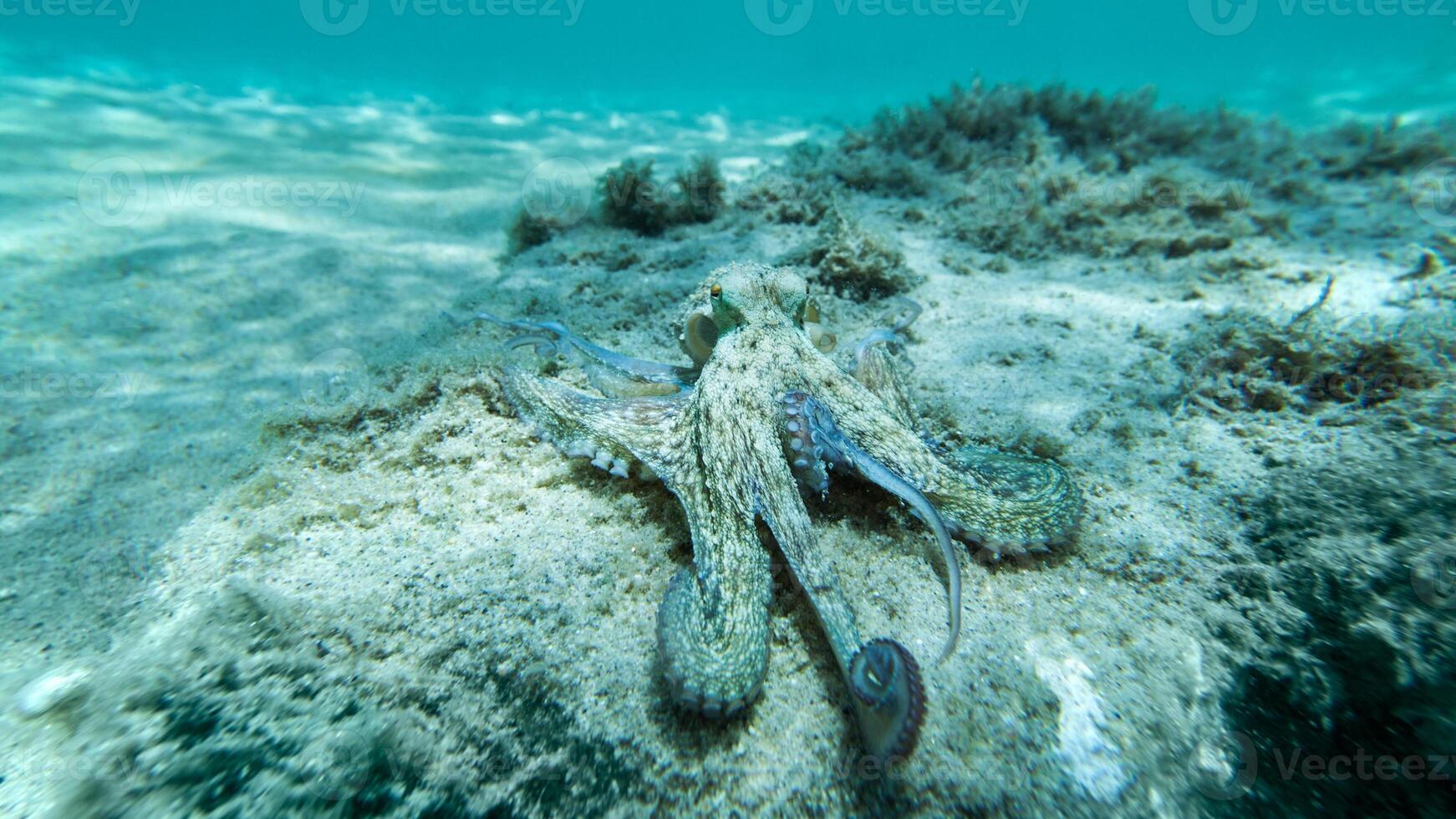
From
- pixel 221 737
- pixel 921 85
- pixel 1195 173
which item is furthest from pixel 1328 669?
pixel 921 85

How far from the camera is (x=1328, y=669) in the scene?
1686 mm

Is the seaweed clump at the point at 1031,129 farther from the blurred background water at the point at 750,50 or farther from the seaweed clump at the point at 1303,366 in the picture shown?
the seaweed clump at the point at 1303,366

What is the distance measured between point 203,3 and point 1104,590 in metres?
101

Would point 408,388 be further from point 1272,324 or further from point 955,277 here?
point 1272,324
